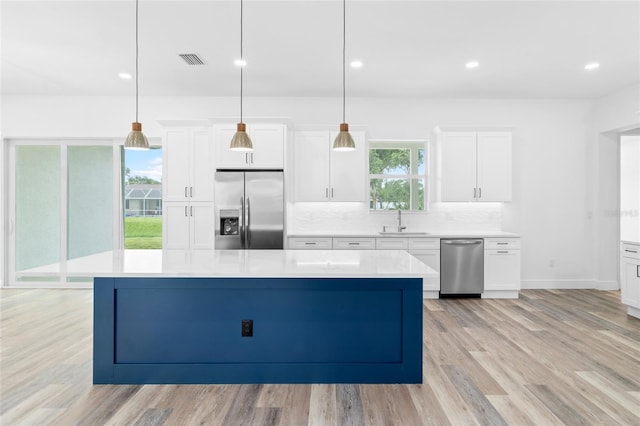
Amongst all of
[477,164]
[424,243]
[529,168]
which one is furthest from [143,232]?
[529,168]

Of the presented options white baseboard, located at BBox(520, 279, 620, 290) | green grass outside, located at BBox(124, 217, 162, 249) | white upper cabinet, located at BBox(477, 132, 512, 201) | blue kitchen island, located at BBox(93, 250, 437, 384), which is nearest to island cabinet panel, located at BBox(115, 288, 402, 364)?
blue kitchen island, located at BBox(93, 250, 437, 384)

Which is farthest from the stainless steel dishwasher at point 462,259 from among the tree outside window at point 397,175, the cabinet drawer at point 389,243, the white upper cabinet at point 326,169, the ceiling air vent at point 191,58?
the ceiling air vent at point 191,58

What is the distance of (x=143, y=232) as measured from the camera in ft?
18.7

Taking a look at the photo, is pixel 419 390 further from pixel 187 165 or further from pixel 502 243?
pixel 187 165

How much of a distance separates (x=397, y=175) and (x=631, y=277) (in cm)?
309

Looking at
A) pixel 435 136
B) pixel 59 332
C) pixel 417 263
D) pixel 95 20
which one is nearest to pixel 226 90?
pixel 95 20

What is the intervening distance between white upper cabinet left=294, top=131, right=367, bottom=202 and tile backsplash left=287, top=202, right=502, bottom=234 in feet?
1.17

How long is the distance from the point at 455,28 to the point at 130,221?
199 inches

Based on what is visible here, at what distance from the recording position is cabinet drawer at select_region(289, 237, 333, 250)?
5113 millimetres

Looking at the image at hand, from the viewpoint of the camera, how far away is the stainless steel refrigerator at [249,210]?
4887mm

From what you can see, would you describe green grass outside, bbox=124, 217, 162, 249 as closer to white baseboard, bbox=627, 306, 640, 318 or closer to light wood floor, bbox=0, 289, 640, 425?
light wood floor, bbox=0, 289, 640, 425

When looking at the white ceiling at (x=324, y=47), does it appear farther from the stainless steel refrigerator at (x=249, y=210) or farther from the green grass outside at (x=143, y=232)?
the green grass outside at (x=143, y=232)

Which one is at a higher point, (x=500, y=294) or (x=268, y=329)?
(x=268, y=329)

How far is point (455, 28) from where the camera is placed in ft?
11.5
